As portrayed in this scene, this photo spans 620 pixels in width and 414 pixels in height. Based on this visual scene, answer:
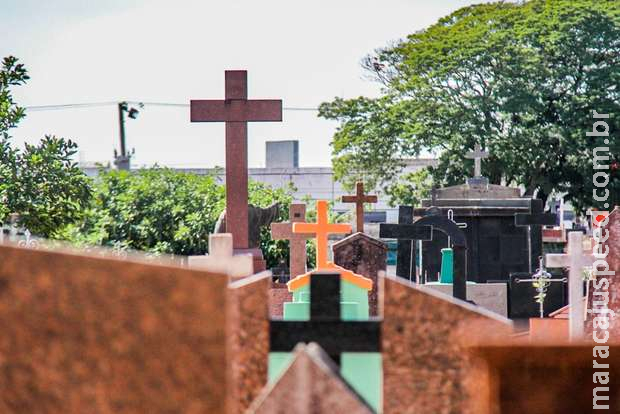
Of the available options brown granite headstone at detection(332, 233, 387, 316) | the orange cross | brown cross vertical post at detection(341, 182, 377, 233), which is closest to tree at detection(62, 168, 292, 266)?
brown cross vertical post at detection(341, 182, 377, 233)

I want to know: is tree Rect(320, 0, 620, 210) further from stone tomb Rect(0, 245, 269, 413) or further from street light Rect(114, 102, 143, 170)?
stone tomb Rect(0, 245, 269, 413)

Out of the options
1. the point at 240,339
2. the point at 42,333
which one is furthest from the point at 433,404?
the point at 42,333

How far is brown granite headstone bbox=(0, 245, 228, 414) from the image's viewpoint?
2887mm

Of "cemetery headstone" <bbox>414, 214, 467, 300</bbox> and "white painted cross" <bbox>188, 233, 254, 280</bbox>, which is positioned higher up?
"white painted cross" <bbox>188, 233, 254, 280</bbox>

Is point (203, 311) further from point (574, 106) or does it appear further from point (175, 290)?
point (574, 106)

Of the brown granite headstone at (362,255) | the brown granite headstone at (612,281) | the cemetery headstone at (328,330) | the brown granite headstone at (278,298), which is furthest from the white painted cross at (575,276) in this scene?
the cemetery headstone at (328,330)

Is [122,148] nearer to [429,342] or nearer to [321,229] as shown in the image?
[321,229]

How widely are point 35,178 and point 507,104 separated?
25.8 meters

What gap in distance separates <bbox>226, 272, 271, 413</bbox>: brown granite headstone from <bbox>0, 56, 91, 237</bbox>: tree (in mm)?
10966

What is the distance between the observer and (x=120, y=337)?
290cm

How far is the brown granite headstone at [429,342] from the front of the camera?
3256 millimetres

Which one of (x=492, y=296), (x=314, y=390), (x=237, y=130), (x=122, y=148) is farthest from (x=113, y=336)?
(x=122, y=148)

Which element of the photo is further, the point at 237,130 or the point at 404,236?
the point at 404,236

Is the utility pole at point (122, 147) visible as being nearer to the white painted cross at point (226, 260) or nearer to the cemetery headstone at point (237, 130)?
the cemetery headstone at point (237, 130)
